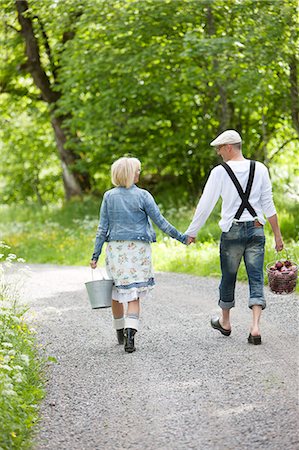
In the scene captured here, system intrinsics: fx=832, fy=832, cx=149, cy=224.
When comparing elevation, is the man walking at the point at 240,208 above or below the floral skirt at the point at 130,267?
above

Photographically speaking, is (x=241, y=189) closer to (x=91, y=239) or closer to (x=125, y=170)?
(x=125, y=170)

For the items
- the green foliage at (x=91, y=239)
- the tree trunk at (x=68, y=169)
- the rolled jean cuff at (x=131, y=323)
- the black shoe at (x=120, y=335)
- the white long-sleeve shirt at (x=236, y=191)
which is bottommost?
the tree trunk at (x=68, y=169)

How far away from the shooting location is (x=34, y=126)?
33.5 metres

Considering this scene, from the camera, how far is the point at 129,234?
7.98m

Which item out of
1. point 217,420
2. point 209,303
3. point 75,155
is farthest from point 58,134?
point 217,420

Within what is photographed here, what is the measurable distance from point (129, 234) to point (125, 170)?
2.02 feet

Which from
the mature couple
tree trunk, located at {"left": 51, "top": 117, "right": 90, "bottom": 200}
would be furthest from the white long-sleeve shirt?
tree trunk, located at {"left": 51, "top": 117, "right": 90, "bottom": 200}

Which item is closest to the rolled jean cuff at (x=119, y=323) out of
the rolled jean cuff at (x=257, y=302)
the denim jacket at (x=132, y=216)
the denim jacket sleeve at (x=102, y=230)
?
the denim jacket sleeve at (x=102, y=230)

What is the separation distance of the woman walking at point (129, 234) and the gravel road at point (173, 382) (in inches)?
21.3

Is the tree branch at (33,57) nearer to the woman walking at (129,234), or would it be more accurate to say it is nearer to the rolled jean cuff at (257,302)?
the woman walking at (129,234)

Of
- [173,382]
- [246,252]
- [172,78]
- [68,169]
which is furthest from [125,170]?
[68,169]

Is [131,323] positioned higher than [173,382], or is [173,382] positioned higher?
[173,382]

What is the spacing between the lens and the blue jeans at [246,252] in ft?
25.4

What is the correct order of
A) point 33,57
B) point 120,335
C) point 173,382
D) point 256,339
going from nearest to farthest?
point 173,382
point 256,339
point 120,335
point 33,57
